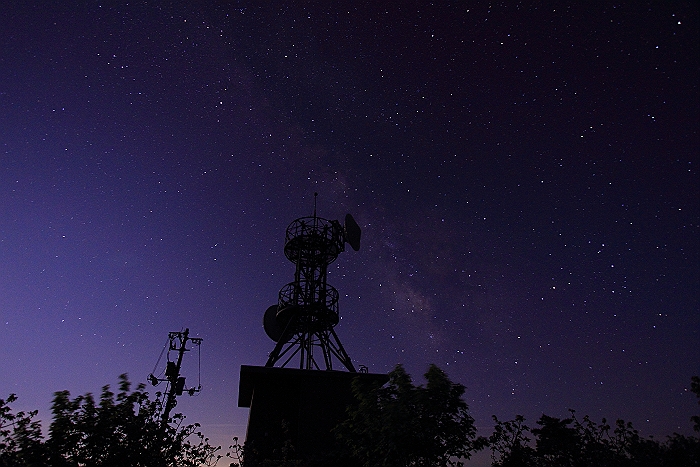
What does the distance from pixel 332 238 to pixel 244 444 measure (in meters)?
12.1

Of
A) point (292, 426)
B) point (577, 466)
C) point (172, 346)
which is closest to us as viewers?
point (577, 466)

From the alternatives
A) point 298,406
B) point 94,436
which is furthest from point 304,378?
point 94,436

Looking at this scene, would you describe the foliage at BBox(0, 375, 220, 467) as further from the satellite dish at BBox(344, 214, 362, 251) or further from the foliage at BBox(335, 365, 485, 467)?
the satellite dish at BBox(344, 214, 362, 251)

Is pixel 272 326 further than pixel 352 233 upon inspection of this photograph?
No

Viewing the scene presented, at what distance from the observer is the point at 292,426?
17.7 m

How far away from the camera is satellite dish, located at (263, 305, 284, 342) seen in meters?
22.9

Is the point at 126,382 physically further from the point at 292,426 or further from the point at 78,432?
the point at 292,426

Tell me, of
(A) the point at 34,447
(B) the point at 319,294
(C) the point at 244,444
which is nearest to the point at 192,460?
(C) the point at 244,444

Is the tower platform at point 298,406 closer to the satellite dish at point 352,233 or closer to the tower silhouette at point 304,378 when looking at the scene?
the tower silhouette at point 304,378

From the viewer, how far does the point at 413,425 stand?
12688 millimetres

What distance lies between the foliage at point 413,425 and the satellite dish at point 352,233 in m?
11.0

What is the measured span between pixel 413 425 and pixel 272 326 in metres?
12.1

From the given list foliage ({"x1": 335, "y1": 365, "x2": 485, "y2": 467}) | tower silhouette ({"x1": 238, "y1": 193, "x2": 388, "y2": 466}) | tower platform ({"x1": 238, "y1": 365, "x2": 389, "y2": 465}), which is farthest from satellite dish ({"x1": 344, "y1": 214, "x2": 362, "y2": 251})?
foliage ({"x1": 335, "y1": 365, "x2": 485, "y2": 467})

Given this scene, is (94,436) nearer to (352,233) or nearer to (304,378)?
(304,378)
